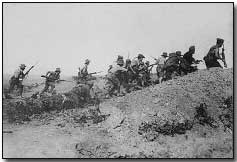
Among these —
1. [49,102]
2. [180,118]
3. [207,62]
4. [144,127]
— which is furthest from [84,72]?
[207,62]

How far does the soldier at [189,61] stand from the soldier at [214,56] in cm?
22

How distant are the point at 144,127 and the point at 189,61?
1.80m

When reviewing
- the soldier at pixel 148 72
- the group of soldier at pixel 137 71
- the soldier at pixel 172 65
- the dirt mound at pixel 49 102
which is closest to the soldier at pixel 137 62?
the group of soldier at pixel 137 71

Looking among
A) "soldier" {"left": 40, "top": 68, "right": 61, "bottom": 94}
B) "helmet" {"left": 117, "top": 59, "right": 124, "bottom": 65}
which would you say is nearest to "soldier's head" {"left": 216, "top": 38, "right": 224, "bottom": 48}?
"helmet" {"left": 117, "top": 59, "right": 124, "bottom": 65}

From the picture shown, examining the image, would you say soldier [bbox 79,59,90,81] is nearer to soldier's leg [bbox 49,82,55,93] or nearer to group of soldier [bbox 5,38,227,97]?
group of soldier [bbox 5,38,227,97]

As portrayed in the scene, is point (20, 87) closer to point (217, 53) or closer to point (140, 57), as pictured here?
point (140, 57)

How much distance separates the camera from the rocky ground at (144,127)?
8297 millimetres

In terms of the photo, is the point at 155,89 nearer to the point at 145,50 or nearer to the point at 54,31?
the point at 145,50

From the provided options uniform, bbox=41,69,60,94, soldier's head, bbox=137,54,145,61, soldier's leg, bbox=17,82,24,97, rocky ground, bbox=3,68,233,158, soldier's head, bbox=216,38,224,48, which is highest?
soldier's head, bbox=216,38,224,48

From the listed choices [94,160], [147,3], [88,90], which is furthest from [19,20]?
[94,160]

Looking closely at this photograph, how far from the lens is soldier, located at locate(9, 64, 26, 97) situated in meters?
8.80

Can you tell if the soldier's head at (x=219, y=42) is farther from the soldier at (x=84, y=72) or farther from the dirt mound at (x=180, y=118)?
the soldier at (x=84, y=72)

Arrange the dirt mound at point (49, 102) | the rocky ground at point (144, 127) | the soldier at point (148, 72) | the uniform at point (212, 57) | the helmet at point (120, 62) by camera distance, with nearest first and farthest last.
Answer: the rocky ground at point (144, 127), the dirt mound at point (49, 102), the uniform at point (212, 57), the helmet at point (120, 62), the soldier at point (148, 72)

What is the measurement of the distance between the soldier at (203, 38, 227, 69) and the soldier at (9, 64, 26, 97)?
383cm
